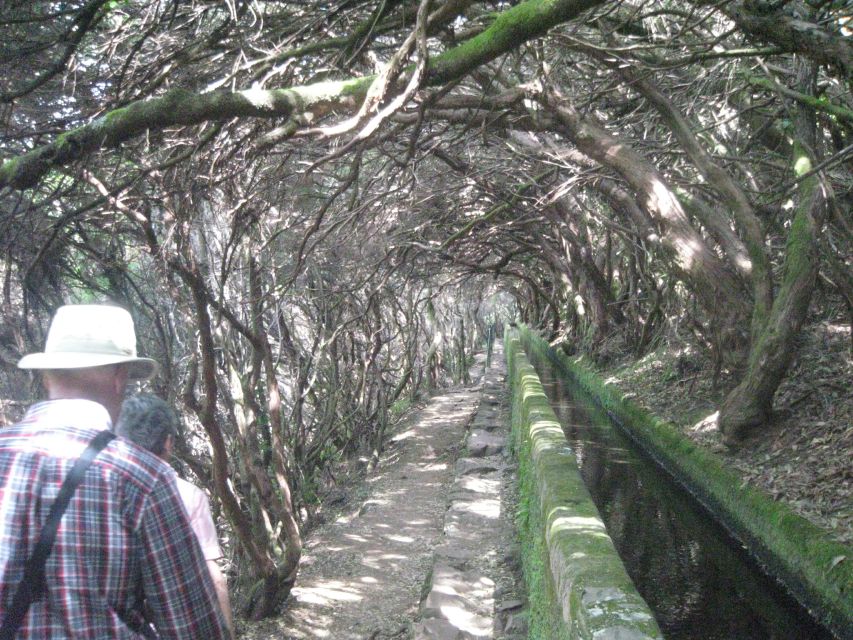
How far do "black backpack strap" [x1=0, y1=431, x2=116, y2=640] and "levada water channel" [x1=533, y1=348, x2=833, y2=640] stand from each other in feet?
18.4

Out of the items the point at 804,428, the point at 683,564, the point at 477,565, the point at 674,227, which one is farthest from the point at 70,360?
the point at 804,428

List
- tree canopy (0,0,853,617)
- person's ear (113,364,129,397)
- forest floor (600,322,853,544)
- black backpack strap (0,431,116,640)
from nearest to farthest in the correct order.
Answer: black backpack strap (0,431,116,640) < person's ear (113,364,129,397) < tree canopy (0,0,853,617) < forest floor (600,322,853,544)

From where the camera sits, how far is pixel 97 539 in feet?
5.93

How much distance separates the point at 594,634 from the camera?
10.5 feet

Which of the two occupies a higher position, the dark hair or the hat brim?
the hat brim

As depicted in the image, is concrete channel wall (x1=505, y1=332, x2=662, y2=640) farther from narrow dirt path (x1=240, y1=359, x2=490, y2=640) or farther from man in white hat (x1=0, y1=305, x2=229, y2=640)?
man in white hat (x1=0, y1=305, x2=229, y2=640)

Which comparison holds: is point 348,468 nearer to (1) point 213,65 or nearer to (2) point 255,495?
(2) point 255,495

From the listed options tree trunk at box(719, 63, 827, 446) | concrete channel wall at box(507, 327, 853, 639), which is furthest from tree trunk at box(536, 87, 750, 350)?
concrete channel wall at box(507, 327, 853, 639)

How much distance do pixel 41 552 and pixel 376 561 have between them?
6.88 m

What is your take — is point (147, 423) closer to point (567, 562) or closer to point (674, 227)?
point (567, 562)

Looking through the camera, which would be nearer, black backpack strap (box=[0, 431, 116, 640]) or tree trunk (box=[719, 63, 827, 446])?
black backpack strap (box=[0, 431, 116, 640])

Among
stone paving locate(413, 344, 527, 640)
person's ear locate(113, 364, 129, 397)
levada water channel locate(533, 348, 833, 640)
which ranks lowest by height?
levada water channel locate(533, 348, 833, 640)

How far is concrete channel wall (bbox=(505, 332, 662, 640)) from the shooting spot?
3.34 m

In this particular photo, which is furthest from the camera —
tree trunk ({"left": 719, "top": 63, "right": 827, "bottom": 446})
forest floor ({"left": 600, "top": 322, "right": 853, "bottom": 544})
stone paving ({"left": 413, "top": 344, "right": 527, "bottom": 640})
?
tree trunk ({"left": 719, "top": 63, "right": 827, "bottom": 446})
